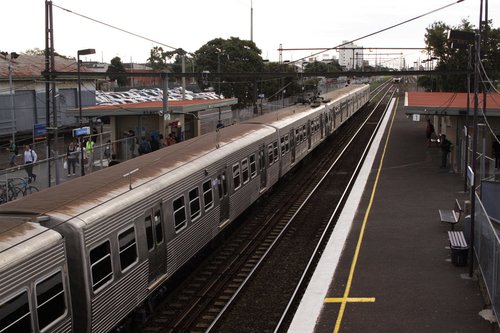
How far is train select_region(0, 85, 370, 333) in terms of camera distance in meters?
7.49

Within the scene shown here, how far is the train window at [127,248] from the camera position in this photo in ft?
31.7

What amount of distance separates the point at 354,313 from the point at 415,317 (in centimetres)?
112

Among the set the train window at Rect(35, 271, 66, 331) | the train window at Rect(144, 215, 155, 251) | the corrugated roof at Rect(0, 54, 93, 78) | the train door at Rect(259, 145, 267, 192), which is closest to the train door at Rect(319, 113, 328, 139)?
the train door at Rect(259, 145, 267, 192)

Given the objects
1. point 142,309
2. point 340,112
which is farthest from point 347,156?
point 142,309

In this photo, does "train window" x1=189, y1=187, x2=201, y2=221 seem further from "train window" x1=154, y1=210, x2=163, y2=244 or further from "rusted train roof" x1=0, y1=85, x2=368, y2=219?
"train window" x1=154, y1=210, x2=163, y2=244

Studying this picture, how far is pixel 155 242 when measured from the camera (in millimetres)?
10953

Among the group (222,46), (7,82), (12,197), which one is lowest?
(12,197)

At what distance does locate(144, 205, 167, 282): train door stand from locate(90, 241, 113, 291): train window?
1.48 meters

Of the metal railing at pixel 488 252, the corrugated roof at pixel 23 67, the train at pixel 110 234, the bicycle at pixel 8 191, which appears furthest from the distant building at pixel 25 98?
the metal railing at pixel 488 252

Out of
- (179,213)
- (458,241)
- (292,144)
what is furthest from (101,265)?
(292,144)

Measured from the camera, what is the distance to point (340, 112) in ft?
149

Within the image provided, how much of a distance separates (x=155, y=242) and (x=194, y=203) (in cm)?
248

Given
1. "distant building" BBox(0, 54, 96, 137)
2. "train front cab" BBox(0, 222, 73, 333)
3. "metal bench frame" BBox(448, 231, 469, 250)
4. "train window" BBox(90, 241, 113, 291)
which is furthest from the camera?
"distant building" BBox(0, 54, 96, 137)

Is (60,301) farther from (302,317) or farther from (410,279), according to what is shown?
(410,279)
